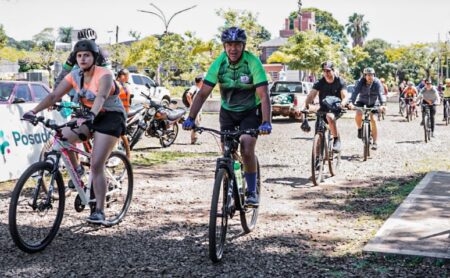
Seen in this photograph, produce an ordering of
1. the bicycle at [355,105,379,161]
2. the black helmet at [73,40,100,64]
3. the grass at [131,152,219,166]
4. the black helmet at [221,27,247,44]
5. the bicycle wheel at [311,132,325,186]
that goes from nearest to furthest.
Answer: the black helmet at [221,27,247,44] → the black helmet at [73,40,100,64] → the bicycle wheel at [311,132,325,186] → the grass at [131,152,219,166] → the bicycle at [355,105,379,161]

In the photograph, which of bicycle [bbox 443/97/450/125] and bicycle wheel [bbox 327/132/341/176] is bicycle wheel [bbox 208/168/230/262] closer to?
bicycle wheel [bbox 327/132/341/176]

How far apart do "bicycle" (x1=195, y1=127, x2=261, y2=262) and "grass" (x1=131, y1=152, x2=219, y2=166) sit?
6.43m

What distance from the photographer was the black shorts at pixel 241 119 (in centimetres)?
581

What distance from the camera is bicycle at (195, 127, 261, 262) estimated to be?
4.91 m

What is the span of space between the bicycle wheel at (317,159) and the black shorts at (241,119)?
11.2ft

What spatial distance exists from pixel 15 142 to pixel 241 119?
5027mm

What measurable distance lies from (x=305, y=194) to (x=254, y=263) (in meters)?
3.57

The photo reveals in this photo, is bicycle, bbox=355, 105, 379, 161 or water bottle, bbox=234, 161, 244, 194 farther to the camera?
bicycle, bbox=355, 105, 379, 161

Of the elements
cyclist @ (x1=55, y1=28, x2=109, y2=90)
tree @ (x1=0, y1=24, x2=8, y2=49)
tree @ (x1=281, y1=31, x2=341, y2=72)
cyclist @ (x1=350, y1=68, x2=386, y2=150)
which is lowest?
cyclist @ (x1=350, y1=68, x2=386, y2=150)

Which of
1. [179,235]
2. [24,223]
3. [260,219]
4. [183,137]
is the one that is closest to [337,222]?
[260,219]

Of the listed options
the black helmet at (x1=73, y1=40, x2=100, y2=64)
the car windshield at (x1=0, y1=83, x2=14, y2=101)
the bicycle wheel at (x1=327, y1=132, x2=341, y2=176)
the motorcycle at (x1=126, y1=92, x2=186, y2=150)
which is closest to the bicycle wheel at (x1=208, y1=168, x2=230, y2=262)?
the black helmet at (x1=73, y1=40, x2=100, y2=64)

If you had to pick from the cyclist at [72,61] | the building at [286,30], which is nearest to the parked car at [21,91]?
the cyclist at [72,61]

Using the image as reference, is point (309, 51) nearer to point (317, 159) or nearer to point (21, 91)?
point (21, 91)

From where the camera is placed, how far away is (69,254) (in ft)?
17.4
